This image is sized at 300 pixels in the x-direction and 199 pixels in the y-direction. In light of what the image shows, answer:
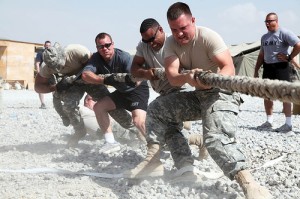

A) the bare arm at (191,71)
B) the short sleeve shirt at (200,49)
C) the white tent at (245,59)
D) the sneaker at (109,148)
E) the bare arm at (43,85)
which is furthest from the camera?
the white tent at (245,59)

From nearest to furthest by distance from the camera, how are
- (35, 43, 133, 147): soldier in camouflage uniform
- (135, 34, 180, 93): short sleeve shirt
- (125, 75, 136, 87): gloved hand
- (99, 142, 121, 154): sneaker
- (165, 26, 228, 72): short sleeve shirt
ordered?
A: 1. (165, 26, 228, 72): short sleeve shirt
2. (135, 34, 180, 93): short sleeve shirt
3. (125, 75, 136, 87): gloved hand
4. (99, 142, 121, 154): sneaker
5. (35, 43, 133, 147): soldier in camouflage uniform

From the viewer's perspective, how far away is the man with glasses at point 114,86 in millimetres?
5238

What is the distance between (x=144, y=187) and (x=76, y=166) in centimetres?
127

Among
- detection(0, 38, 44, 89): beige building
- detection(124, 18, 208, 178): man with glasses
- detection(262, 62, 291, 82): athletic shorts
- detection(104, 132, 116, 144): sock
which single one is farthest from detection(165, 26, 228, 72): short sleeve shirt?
detection(0, 38, 44, 89): beige building

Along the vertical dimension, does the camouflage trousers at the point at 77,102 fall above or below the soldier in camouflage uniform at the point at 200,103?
below

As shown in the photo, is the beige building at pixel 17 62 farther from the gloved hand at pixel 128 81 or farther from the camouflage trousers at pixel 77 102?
the gloved hand at pixel 128 81

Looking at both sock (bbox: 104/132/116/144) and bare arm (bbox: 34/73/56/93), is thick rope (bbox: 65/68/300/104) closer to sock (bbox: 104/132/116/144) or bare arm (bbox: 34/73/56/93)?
sock (bbox: 104/132/116/144)

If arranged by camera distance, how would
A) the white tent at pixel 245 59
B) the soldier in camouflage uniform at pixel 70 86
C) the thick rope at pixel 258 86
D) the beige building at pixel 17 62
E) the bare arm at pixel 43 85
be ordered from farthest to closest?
the beige building at pixel 17 62
the white tent at pixel 245 59
the bare arm at pixel 43 85
the soldier in camouflage uniform at pixel 70 86
the thick rope at pixel 258 86

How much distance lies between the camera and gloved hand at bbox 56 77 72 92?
5767mm

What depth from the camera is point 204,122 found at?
3.44 m

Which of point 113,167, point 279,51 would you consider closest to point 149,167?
point 113,167

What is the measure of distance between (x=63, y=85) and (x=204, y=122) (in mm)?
2935

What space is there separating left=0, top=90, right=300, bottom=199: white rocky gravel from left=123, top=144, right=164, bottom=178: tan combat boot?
0.07 m

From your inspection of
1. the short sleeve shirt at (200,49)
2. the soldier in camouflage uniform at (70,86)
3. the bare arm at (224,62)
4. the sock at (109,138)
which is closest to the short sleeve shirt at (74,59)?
the soldier in camouflage uniform at (70,86)
